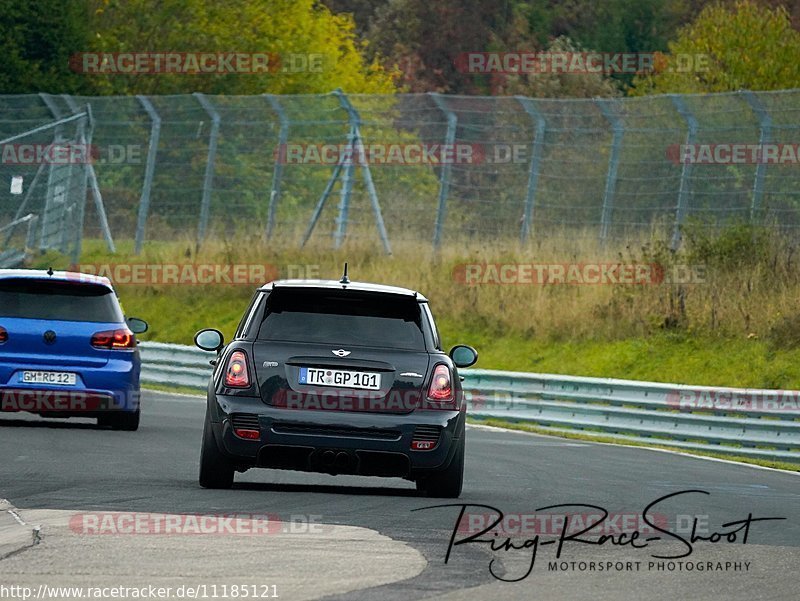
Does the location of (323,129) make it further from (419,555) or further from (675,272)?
(419,555)

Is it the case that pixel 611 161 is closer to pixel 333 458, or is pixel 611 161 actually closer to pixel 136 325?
pixel 136 325

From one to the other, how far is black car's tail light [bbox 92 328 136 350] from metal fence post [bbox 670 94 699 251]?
12.5m

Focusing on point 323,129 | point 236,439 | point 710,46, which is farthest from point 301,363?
point 710,46

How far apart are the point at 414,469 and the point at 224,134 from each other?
25.6m

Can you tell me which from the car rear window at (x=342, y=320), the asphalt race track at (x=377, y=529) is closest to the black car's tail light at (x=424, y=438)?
the asphalt race track at (x=377, y=529)

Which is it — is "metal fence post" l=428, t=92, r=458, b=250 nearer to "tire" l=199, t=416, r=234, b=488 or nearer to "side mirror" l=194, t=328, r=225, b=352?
"side mirror" l=194, t=328, r=225, b=352

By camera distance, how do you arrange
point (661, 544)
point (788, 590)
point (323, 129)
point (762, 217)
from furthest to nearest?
1. point (323, 129)
2. point (762, 217)
3. point (661, 544)
4. point (788, 590)

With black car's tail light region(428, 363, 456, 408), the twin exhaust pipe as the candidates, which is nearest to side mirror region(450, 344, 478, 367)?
black car's tail light region(428, 363, 456, 408)

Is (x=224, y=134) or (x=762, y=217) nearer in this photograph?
(x=762, y=217)

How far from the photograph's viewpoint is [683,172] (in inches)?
1188

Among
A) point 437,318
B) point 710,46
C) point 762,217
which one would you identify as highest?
point 710,46

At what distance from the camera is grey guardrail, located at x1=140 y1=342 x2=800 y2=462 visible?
20.9 metres

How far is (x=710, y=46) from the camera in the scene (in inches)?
2388

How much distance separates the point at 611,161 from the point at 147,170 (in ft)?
34.7
